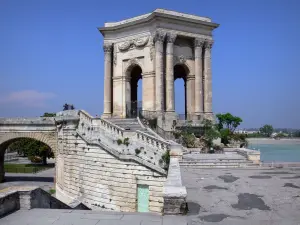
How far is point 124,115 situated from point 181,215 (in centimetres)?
2086

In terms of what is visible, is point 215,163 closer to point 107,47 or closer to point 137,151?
point 137,151

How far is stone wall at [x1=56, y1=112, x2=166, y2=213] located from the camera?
15352mm

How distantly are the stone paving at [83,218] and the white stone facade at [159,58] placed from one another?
17045 mm

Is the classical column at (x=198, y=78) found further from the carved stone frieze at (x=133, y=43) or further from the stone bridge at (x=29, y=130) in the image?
the stone bridge at (x=29, y=130)

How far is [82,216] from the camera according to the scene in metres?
6.64

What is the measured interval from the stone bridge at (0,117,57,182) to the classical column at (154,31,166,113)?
934 cm

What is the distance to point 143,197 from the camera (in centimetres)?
1569

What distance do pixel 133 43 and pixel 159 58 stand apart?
136 inches

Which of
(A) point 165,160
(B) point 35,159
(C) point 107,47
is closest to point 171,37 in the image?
(C) point 107,47

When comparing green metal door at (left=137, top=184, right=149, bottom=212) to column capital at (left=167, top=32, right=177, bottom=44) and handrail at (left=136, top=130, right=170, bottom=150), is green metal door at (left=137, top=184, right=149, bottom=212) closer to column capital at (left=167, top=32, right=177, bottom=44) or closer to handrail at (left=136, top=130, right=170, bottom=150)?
handrail at (left=136, top=130, right=170, bottom=150)

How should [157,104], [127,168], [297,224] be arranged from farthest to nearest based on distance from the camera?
[157,104] < [127,168] < [297,224]

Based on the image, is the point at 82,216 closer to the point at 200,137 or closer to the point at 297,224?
the point at 297,224

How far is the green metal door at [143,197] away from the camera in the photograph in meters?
15.5

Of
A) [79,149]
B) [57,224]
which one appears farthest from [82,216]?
[79,149]
